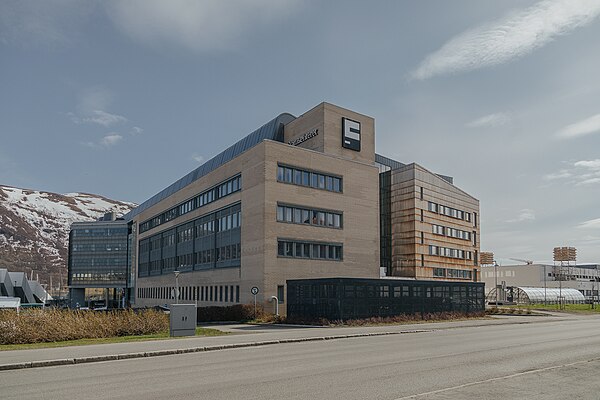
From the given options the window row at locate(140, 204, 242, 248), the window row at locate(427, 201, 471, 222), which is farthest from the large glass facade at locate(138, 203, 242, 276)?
the window row at locate(427, 201, 471, 222)

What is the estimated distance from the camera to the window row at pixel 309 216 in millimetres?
49562

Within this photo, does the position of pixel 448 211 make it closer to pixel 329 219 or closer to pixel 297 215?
pixel 329 219

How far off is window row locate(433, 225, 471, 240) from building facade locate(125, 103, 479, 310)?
141 mm

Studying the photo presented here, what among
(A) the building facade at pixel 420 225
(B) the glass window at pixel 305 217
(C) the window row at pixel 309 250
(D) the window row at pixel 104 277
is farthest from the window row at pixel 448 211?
(D) the window row at pixel 104 277

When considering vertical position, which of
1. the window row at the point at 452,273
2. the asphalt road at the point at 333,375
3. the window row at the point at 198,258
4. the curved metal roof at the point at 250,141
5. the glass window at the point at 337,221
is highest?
the curved metal roof at the point at 250,141

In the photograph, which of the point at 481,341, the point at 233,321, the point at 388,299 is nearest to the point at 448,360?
the point at 481,341

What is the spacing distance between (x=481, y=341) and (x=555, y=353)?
5.37 metres

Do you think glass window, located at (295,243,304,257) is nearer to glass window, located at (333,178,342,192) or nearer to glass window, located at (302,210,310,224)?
glass window, located at (302,210,310,224)

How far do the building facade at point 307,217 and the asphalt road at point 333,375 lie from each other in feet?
92.8

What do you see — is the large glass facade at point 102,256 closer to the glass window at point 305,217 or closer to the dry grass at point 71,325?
the glass window at point 305,217

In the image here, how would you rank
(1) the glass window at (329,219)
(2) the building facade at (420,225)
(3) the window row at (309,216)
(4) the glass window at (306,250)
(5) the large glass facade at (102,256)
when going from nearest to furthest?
(3) the window row at (309,216) < (4) the glass window at (306,250) < (1) the glass window at (329,219) < (2) the building facade at (420,225) < (5) the large glass facade at (102,256)

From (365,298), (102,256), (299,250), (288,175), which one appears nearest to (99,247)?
(102,256)

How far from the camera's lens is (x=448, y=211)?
73188 millimetres

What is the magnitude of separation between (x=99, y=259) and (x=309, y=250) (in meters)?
94.9
